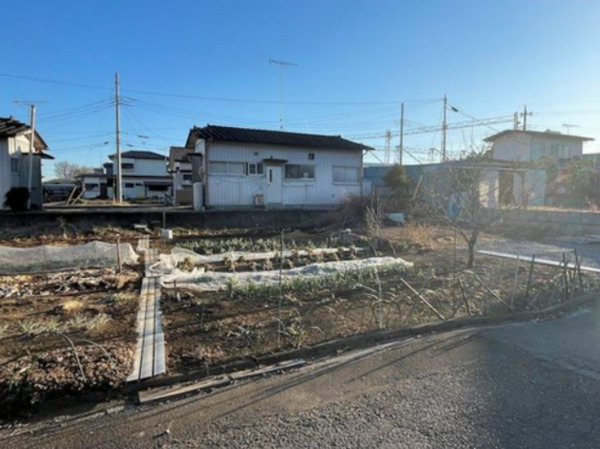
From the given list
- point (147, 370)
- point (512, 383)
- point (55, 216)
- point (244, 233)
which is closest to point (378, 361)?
point (512, 383)

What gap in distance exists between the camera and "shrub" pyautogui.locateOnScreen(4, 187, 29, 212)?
611 inches

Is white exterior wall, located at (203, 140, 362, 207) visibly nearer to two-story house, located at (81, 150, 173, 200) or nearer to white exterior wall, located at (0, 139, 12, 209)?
white exterior wall, located at (0, 139, 12, 209)

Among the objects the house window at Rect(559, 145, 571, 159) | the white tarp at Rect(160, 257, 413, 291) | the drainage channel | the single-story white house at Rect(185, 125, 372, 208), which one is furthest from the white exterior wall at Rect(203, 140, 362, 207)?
the house window at Rect(559, 145, 571, 159)

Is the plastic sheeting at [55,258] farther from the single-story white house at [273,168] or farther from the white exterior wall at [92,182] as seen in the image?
the white exterior wall at [92,182]

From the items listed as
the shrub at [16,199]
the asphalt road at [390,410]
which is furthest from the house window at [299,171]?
the asphalt road at [390,410]

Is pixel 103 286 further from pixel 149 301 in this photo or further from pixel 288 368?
pixel 288 368

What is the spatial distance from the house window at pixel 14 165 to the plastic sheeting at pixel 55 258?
11385 millimetres

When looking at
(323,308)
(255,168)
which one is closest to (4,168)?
(255,168)

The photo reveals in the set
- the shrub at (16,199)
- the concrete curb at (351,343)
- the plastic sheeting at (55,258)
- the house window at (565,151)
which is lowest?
the concrete curb at (351,343)

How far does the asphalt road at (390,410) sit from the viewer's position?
2.29 meters

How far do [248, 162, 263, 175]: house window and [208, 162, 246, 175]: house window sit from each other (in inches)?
10.7

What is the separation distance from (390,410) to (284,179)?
16.1 meters

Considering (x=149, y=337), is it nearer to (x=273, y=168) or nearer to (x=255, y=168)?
(x=255, y=168)

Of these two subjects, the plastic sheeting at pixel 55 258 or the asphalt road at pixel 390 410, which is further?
the plastic sheeting at pixel 55 258
